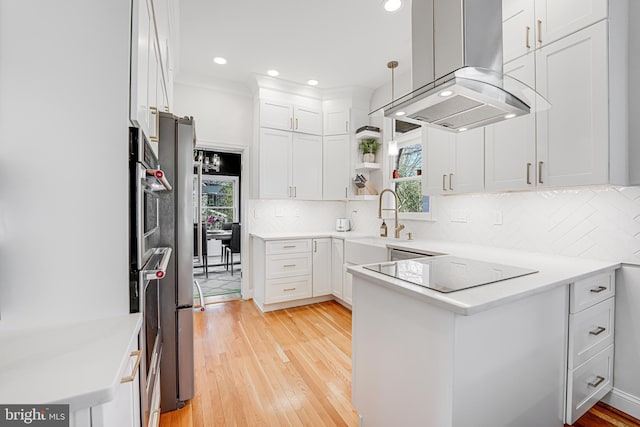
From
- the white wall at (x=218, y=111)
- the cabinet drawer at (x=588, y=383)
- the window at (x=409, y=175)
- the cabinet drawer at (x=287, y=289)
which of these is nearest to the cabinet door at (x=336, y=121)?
the window at (x=409, y=175)

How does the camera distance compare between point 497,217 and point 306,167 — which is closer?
point 497,217

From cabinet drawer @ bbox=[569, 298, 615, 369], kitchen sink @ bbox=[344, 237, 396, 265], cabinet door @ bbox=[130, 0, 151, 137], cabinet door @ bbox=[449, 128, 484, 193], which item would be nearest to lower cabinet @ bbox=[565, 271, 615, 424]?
cabinet drawer @ bbox=[569, 298, 615, 369]

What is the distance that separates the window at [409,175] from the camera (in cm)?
341

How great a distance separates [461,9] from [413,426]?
192 cm

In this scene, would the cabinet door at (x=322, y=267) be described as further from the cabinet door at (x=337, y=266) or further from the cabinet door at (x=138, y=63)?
the cabinet door at (x=138, y=63)

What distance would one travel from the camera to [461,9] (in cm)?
139

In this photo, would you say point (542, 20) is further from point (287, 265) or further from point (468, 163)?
point (287, 265)

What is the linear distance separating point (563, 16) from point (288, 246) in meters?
3.08

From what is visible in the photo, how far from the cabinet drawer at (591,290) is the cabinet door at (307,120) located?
10.7 feet

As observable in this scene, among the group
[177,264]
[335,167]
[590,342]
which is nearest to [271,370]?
[177,264]

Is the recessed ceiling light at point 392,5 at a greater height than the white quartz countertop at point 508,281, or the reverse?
the recessed ceiling light at point 392,5

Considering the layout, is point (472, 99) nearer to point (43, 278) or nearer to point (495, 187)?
point (495, 187)

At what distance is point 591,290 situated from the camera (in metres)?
1.65

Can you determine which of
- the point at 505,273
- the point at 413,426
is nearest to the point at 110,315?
the point at 413,426
